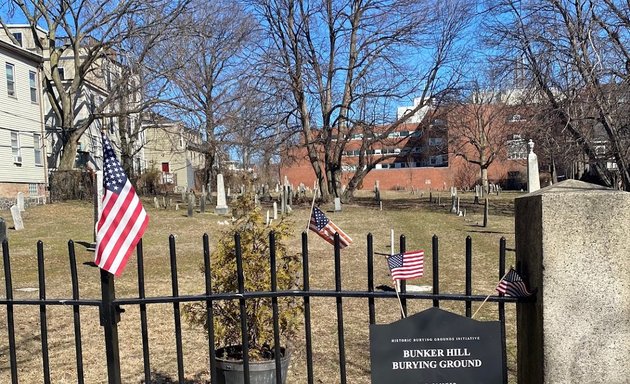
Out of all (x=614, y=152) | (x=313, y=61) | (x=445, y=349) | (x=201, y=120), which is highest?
(x=313, y=61)

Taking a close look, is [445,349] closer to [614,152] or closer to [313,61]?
[614,152]

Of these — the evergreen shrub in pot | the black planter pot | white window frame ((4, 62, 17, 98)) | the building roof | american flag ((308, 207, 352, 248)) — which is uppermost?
the building roof

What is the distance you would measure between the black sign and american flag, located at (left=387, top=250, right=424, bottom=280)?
0.40 meters

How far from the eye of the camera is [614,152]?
18594 millimetres

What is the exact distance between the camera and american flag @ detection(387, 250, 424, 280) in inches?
124

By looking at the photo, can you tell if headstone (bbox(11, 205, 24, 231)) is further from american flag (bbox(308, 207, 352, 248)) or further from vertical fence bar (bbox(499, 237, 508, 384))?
vertical fence bar (bbox(499, 237, 508, 384))

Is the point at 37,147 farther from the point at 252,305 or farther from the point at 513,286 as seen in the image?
the point at 513,286

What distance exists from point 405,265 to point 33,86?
35.1 metres

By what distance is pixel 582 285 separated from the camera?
271cm

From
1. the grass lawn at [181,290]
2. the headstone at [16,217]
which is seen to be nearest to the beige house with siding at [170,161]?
the headstone at [16,217]

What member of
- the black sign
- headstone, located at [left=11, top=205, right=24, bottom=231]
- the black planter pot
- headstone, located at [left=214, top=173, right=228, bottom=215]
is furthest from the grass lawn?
headstone, located at [left=214, top=173, right=228, bottom=215]

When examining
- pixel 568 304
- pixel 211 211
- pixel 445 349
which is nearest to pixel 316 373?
pixel 445 349

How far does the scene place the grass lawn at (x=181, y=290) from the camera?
5.56 metres

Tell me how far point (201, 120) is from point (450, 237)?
1787cm
